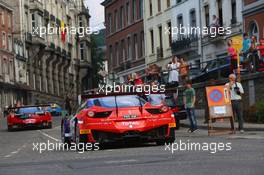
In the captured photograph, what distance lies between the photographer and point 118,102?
59.9 ft

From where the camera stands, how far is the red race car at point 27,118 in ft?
126

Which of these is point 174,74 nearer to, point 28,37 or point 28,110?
point 28,110

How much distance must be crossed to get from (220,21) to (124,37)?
21855 millimetres

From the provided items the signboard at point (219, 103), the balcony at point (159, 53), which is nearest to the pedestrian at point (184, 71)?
the signboard at point (219, 103)

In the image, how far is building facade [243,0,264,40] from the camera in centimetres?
4231

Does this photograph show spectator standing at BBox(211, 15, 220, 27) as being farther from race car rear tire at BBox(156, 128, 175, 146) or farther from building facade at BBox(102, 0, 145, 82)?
race car rear tire at BBox(156, 128, 175, 146)

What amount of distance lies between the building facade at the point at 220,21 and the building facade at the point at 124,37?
44.5ft

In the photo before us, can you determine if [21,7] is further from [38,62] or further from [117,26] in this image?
[117,26]

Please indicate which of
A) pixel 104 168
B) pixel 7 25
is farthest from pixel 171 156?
pixel 7 25

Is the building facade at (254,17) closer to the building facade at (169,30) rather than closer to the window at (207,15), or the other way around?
the window at (207,15)

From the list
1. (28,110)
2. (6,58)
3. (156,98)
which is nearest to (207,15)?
(28,110)

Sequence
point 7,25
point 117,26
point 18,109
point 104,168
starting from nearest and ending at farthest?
point 104,168
point 18,109
point 117,26
point 7,25

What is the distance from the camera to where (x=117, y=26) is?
2918 inches

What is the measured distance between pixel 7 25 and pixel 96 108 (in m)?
66.7
